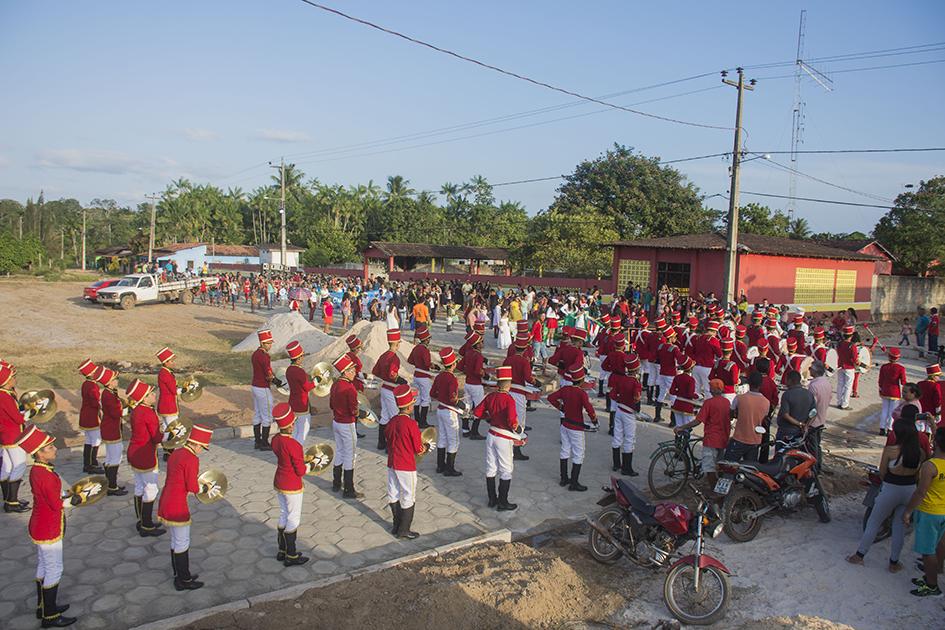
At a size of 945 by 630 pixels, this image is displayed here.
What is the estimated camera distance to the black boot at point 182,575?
6.25m

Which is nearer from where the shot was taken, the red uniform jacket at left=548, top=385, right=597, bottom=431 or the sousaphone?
the sousaphone

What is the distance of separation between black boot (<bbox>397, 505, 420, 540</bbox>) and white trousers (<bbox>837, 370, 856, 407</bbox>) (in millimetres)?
11938

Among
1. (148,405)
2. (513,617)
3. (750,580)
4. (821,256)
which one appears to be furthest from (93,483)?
(821,256)

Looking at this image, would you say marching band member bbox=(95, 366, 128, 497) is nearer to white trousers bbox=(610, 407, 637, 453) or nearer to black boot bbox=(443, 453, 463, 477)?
black boot bbox=(443, 453, 463, 477)

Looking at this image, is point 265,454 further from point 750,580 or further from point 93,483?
point 750,580

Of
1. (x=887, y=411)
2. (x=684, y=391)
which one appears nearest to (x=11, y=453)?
(x=684, y=391)

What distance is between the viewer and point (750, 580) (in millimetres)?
6809

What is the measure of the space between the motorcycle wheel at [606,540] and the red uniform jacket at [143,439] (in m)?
5.20

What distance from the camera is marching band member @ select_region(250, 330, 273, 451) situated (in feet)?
34.7

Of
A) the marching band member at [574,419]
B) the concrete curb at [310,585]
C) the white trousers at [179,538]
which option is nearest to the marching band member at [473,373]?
the marching band member at [574,419]

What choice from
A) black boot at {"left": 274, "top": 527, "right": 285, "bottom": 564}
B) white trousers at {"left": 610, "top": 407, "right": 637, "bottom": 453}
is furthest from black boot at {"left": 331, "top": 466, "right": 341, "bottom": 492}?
white trousers at {"left": 610, "top": 407, "right": 637, "bottom": 453}

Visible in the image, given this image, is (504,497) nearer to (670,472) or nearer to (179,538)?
(670,472)

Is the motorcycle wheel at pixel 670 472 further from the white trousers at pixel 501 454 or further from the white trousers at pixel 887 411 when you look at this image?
the white trousers at pixel 887 411

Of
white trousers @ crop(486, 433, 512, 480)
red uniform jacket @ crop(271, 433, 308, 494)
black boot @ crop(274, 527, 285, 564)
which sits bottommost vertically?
black boot @ crop(274, 527, 285, 564)
